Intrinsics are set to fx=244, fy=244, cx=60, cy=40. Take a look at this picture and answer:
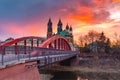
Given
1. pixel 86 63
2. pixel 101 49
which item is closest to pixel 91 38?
pixel 101 49

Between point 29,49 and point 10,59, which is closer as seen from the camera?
point 10,59

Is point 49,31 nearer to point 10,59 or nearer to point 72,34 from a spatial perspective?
point 72,34

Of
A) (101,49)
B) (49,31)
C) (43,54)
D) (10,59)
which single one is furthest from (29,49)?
(49,31)

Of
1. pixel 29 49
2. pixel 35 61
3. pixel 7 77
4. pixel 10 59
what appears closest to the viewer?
pixel 7 77

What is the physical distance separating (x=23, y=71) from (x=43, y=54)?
8892mm

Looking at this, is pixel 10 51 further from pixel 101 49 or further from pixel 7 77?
pixel 101 49

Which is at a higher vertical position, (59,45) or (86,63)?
(59,45)

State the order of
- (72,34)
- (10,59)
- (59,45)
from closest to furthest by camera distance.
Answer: (10,59)
(59,45)
(72,34)

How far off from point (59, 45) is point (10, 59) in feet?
157

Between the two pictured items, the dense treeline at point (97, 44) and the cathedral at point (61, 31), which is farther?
the cathedral at point (61, 31)

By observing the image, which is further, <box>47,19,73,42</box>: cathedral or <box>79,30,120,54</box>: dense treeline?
<box>47,19,73,42</box>: cathedral

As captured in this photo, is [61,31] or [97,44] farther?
[61,31]

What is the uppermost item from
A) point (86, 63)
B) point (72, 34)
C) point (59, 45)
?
point (72, 34)

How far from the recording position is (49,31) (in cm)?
13388
